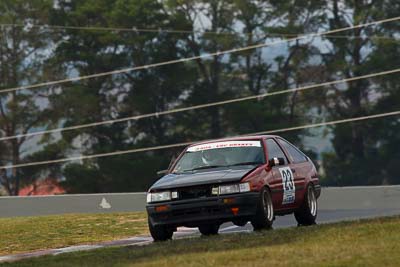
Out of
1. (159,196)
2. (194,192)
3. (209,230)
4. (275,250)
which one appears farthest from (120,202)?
(275,250)

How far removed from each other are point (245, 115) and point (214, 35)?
20.6 feet

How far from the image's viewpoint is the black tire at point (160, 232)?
15.7m

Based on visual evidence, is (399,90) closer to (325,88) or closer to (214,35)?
(325,88)

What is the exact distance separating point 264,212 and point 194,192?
3.49 ft

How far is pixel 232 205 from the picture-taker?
1515 centimetres

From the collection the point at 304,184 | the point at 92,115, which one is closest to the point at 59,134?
→ the point at 92,115

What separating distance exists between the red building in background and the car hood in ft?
170

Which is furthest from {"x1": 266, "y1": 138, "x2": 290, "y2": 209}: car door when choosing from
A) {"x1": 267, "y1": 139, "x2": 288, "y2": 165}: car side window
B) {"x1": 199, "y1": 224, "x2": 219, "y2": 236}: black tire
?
{"x1": 199, "y1": 224, "x2": 219, "y2": 236}: black tire

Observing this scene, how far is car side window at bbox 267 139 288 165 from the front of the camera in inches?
654

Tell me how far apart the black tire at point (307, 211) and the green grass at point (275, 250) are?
1.62 m

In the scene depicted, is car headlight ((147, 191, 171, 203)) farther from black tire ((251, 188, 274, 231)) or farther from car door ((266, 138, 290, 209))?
car door ((266, 138, 290, 209))

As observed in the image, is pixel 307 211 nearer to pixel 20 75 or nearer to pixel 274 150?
pixel 274 150

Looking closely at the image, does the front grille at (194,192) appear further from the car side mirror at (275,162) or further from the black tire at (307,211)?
the black tire at (307,211)

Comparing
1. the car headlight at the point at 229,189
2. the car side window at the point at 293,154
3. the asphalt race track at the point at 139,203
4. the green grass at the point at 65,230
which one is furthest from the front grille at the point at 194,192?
the asphalt race track at the point at 139,203
